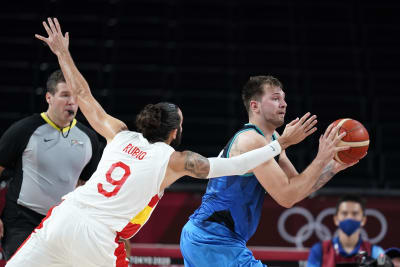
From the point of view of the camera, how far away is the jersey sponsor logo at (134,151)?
369 cm

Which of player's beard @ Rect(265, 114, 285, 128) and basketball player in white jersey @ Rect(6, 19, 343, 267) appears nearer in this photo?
basketball player in white jersey @ Rect(6, 19, 343, 267)

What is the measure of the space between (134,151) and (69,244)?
67 cm

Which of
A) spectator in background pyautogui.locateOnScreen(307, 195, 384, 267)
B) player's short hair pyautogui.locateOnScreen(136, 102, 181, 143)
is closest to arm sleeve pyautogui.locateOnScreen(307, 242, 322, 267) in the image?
spectator in background pyautogui.locateOnScreen(307, 195, 384, 267)

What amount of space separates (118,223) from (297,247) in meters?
4.12

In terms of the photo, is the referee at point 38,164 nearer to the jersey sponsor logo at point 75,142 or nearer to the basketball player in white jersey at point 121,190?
the jersey sponsor logo at point 75,142

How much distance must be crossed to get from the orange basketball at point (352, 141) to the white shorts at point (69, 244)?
5.23 ft

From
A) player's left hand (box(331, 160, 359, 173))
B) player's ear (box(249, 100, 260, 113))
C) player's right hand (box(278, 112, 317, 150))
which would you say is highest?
player's ear (box(249, 100, 260, 113))

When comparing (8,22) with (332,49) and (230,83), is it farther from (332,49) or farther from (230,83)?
(332,49)

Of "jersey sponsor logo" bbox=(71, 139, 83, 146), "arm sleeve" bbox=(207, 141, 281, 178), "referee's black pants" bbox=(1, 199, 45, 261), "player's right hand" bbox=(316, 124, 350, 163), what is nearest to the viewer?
"arm sleeve" bbox=(207, 141, 281, 178)

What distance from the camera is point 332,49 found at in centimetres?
1109

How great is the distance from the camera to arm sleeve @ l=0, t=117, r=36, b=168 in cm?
469

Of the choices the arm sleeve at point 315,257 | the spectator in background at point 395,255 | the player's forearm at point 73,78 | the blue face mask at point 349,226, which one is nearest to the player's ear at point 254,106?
the player's forearm at point 73,78

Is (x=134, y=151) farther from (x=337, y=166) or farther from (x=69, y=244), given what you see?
(x=337, y=166)

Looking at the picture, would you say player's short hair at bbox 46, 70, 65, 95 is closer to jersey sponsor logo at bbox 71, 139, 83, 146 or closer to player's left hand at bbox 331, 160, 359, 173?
jersey sponsor logo at bbox 71, 139, 83, 146
